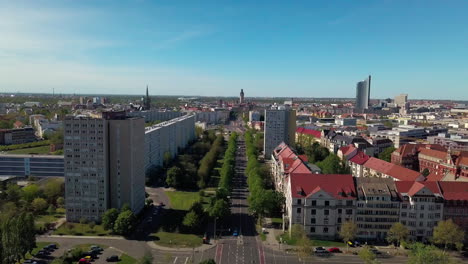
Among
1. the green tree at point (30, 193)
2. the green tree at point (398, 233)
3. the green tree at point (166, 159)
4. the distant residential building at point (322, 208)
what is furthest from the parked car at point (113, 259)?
the green tree at point (166, 159)

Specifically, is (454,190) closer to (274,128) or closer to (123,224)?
(123,224)

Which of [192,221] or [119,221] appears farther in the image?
[192,221]

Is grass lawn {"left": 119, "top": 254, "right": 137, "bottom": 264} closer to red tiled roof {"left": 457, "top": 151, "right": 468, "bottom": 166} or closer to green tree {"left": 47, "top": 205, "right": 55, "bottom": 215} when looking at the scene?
green tree {"left": 47, "top": 205, "right": 55, "bottom": 215}

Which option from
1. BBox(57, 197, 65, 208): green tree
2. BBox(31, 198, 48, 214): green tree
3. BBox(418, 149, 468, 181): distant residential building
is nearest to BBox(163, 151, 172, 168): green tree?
BBox(57, 197, 65, 208): green tree

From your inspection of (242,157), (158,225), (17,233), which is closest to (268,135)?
(242,157)

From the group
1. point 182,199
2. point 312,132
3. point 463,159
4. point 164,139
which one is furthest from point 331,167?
point 312,132

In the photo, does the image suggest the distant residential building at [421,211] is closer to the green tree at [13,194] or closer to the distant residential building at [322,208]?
the distant residential building at [322,208]
